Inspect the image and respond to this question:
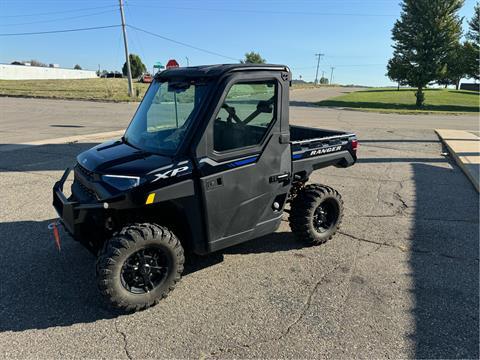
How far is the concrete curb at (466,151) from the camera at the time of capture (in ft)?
26.0

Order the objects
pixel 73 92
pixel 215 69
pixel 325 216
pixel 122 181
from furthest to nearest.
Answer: pixel 73 92, pixel 325 216, pixel 215 69, pixel 122 181

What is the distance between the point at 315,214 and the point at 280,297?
4.38 ft

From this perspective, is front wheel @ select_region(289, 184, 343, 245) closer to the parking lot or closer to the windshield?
the parking lot

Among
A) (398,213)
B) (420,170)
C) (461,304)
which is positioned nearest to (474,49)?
(420,170)

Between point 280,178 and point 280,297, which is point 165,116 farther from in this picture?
point 280,297

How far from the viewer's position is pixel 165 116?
146 inches

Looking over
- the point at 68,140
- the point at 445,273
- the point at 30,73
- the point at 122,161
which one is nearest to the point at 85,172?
the point at 122,161

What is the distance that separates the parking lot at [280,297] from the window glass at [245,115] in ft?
4.52

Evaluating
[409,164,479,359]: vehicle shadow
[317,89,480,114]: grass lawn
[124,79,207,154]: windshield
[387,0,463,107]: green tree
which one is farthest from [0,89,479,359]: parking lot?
[387,0,463,107]: green tree

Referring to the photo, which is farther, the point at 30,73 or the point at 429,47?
the point at 30,73

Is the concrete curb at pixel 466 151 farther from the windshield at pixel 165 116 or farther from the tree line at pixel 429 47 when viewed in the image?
the tree line at pixel 429 47

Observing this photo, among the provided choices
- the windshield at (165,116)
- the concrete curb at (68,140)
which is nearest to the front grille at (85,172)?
the windshield at (165,116)

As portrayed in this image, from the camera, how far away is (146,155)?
11.3 feet

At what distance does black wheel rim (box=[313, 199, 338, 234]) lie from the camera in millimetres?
4594
